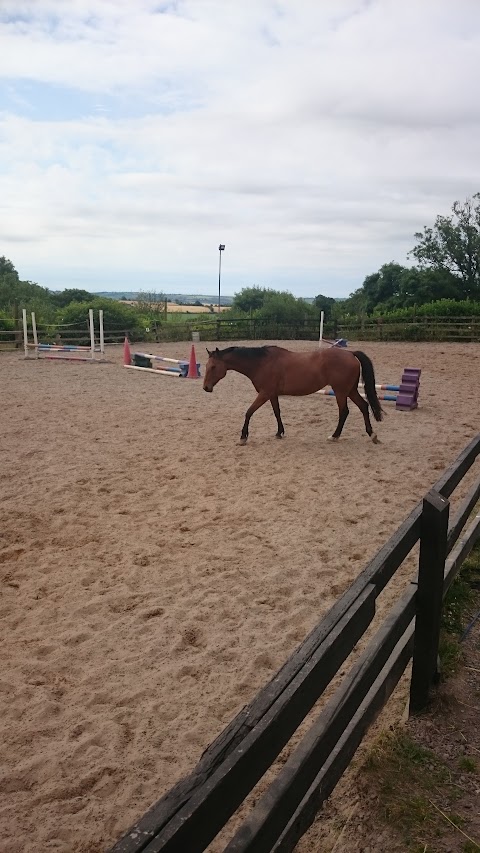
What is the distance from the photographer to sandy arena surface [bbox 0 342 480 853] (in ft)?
7.56

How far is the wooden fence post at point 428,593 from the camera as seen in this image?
Answer: 226cm

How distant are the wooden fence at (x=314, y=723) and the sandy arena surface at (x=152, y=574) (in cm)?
79

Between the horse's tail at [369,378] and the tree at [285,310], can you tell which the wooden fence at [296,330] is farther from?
the horse's tail at [369,378]

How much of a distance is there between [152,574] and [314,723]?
96.4 inches

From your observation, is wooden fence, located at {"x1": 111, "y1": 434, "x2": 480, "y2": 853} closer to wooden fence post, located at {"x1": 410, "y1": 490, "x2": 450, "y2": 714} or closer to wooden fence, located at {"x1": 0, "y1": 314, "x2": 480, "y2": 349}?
wooden fence post, located at {"x1": 410, "y1": 490, "x2": 450, "y2": 714}

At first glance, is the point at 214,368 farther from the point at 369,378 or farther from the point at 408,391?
the point at 408,391

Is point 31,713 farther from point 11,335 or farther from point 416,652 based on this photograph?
point 11,335

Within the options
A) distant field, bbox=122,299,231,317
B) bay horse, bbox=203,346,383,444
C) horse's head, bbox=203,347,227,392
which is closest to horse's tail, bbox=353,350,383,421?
bay horse, bbox=203,346,383,444

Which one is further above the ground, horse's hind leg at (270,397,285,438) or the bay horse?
the bay horse

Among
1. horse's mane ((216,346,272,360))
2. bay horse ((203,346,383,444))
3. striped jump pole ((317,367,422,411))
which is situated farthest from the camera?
striped jump pole ((317,367,422,411))

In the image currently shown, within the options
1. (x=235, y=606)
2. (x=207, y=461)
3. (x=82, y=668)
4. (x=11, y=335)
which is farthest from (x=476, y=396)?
(x=11, y=335)

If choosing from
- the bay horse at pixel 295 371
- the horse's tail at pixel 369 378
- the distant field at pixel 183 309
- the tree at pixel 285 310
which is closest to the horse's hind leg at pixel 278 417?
the bay horse at pixel 295 371

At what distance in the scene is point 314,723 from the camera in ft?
5.29

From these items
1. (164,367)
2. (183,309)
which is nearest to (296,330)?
(164,367)
